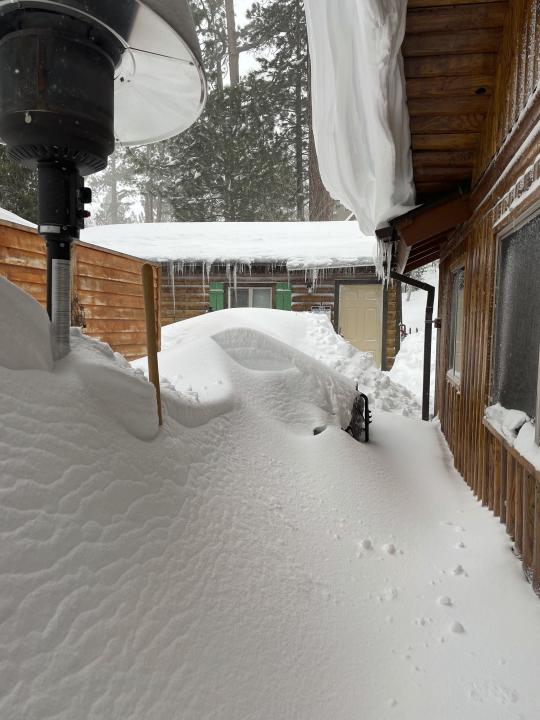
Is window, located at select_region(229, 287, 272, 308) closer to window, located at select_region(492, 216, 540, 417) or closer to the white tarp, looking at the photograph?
the white tarp

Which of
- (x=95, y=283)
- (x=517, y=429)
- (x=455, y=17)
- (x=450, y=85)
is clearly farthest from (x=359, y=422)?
(x=95, y=283)

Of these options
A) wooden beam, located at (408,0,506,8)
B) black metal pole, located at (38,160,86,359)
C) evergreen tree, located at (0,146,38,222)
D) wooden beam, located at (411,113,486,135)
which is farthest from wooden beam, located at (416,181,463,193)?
evergreen tree, located at (0,146,38,222)

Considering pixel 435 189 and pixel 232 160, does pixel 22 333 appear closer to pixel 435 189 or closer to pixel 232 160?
pixel 435 189

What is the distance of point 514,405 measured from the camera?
10.3ft

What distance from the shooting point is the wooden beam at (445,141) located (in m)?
4.03

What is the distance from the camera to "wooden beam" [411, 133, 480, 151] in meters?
4.03

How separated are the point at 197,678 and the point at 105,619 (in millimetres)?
372

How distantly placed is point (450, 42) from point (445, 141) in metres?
0.92

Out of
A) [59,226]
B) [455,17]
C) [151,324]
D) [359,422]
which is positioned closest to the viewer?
[59,226]

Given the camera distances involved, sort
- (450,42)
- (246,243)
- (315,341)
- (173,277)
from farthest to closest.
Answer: (246,243) < (173,277) < (315,341) < (450,42)

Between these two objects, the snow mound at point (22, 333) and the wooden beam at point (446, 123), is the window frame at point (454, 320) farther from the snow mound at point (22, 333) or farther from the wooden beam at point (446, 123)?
the snow mound at point (22, 333)

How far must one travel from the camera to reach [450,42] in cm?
328

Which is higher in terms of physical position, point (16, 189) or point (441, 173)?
point (16, 189)

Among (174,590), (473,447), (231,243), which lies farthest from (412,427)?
(231,243)
